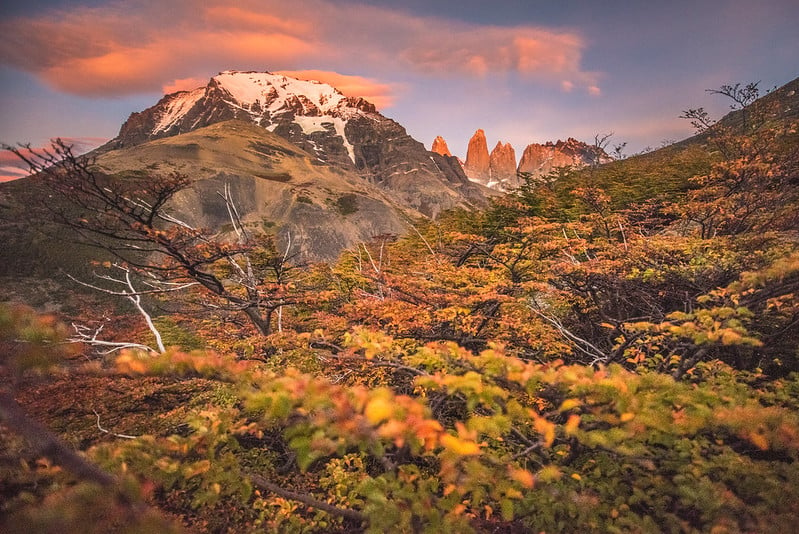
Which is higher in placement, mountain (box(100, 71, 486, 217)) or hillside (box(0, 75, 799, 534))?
mountain (box(100, 71, 486, 217))

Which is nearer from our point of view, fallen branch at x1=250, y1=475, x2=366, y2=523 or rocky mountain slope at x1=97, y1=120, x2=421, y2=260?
fallen branch at x1=250, y1=475, x2=366, y2=523

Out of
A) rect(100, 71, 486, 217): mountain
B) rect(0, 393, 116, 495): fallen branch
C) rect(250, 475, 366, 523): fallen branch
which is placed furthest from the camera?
rect(100, 71, 486, 217): mountain

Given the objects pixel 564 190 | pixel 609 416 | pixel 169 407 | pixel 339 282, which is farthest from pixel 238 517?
pixel 564 190

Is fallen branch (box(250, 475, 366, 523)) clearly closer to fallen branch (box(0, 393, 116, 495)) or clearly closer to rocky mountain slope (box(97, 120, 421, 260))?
fallen branch (box(0, 393, 116, 495))

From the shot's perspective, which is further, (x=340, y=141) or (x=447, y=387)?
(x=340, y=141)

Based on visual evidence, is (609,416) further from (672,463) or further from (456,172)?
(456,172)

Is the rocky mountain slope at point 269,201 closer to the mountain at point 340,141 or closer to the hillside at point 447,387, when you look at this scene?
the hillside at point 447,387

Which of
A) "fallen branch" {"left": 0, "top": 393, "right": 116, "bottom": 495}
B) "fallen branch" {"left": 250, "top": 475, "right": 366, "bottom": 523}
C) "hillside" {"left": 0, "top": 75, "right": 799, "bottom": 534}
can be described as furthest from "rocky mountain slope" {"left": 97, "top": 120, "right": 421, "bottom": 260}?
"fallen branch" {"left": 0, "top": 393, "right": 116, "bottom": 495}

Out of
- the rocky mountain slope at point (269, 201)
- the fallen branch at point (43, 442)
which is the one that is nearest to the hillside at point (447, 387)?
the fallen branch at point (43, 442)

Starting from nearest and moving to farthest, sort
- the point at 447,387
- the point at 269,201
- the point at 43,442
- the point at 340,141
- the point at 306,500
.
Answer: the point at 43,442 < the point at 447,387 < the point at 306,500 < the point at 269,201 < the point at 340,141

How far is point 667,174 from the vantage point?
65.6 ft


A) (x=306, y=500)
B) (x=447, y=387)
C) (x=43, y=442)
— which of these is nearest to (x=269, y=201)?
(x=306, y=500)

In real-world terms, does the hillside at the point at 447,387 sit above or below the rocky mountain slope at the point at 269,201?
below

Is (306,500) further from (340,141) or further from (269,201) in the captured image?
(340,141)
